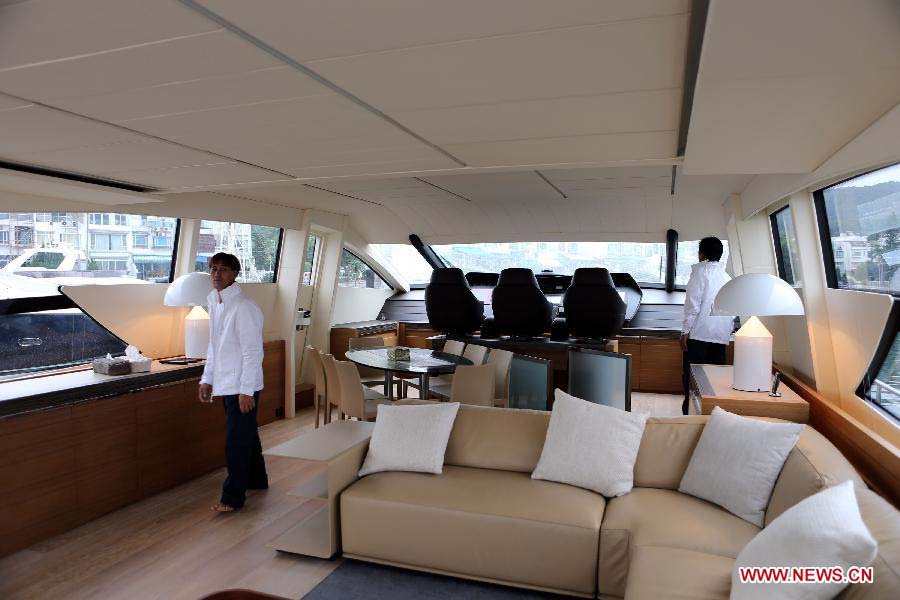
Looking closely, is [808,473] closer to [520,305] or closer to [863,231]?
[863,231]

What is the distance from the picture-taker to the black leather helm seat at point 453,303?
23.3 feet

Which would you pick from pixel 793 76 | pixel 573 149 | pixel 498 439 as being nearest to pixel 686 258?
pixel 498 439

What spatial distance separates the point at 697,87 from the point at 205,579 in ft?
11.0

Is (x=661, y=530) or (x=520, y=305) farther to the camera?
(x=520, y=305)

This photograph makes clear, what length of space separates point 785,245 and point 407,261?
5.41 meters

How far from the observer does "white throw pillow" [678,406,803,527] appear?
2852 mm

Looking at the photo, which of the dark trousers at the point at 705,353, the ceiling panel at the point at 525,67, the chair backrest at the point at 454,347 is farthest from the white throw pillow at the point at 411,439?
the chair backrest at the point at 454,347

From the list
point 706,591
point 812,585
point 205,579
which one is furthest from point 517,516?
point 205,579

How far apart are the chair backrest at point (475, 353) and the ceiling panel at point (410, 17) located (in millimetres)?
4498

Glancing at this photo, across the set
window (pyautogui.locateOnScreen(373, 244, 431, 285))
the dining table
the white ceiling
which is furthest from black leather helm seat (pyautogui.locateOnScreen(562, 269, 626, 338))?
the white ceiling

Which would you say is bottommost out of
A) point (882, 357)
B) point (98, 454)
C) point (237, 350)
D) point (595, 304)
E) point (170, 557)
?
point (170, 557)

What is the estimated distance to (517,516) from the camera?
307 centimetres

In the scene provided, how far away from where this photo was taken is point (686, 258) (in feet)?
24.4

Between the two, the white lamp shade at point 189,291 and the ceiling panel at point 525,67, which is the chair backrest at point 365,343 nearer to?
the white lamp shade at point 189,291
